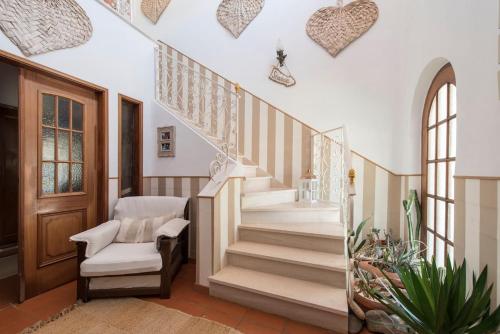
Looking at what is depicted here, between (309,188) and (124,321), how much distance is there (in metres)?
2.19

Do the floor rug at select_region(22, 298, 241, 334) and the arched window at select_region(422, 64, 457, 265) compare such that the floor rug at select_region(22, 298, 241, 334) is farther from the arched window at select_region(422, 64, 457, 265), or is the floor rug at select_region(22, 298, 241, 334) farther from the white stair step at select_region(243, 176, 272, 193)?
the arched window at select_region(422, 64, 457, 265)

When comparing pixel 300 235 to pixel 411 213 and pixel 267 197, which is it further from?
pixel 411 213

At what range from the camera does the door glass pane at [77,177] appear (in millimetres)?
2334

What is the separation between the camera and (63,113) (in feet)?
7.42

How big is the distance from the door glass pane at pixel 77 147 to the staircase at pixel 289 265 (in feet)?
5.84

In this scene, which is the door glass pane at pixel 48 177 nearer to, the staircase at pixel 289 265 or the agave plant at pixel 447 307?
the staircase at pixel 289 265

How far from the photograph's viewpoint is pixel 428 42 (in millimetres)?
2213

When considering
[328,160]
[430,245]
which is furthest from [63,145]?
[430,245]

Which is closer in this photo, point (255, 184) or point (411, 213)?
point (411, 213)

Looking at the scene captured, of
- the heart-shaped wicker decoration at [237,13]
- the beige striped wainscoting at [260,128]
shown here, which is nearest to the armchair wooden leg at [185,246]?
the beige striped wainscoting at [260,128]

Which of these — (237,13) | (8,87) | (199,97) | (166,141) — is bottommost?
(166,141)

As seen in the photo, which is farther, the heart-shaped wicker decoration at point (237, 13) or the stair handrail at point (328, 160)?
the heart-shaped wicker decoration at point (237, 13)

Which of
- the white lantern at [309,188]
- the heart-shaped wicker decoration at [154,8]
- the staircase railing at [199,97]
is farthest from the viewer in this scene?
the heart-shaped wicker decoration at [154,8]

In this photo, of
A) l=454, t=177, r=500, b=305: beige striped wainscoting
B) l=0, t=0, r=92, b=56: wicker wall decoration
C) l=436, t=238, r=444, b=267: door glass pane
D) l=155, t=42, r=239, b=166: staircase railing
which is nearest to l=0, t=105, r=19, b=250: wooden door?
l=0, t=0, r=92, b=56: wicker wall decoration
